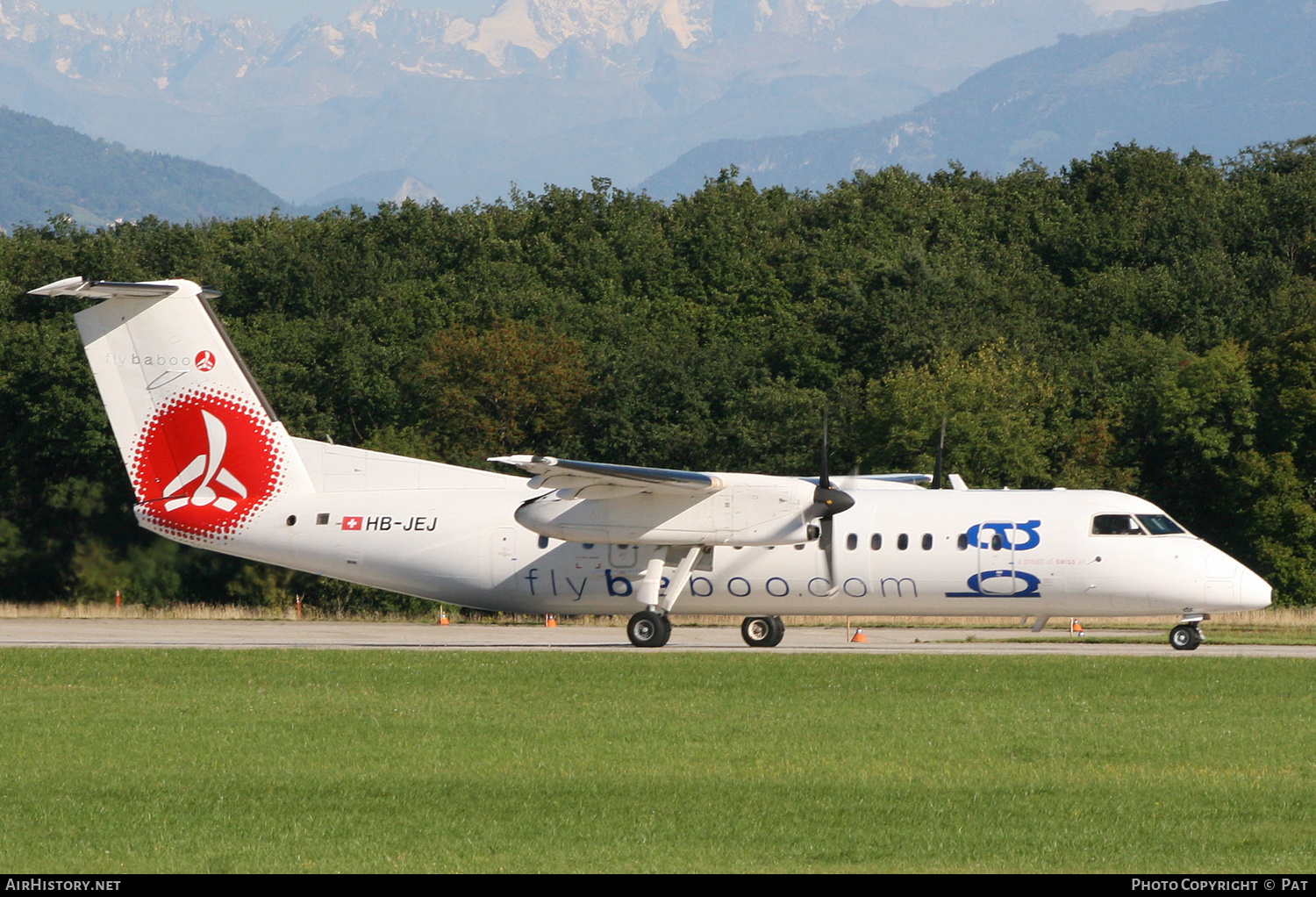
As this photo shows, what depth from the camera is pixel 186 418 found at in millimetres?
24453

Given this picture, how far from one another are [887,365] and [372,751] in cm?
3504

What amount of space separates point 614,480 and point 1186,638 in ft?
30.2

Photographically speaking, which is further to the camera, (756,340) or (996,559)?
(756,340)

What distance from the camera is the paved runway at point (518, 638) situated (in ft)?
79.3

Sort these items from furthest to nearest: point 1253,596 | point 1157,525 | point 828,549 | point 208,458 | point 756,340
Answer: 1. point 756,340
2. point 208,458
3. point 828,549
4. point 1157,525
5. point 1253,596

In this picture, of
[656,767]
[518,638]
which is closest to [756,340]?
[518,638]

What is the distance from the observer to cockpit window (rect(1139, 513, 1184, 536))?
22750 millimetres

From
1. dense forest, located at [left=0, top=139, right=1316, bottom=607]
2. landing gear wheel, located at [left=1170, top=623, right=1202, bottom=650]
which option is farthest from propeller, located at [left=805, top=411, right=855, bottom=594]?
dense forest, located at [left=0, top=139, right=1316, bottom=607]

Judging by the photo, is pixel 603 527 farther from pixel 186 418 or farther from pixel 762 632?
pixel 186 418

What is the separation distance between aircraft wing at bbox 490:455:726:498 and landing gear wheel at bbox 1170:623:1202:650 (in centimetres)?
746

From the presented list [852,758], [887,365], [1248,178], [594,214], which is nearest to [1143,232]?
[1248,178]

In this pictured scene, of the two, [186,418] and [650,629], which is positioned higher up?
[186,418]

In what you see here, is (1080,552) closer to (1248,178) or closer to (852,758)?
(852,758)

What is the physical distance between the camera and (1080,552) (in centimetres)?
2255
